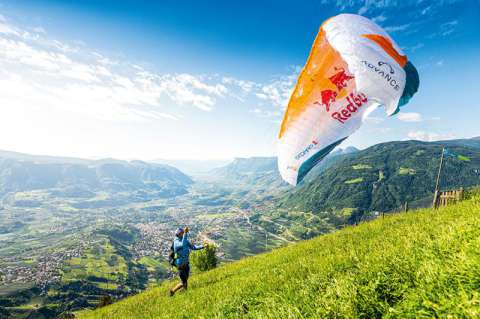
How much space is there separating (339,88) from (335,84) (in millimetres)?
259

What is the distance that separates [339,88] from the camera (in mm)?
11727

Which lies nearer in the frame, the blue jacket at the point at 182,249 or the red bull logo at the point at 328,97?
the red bull logo at the point at 328,97

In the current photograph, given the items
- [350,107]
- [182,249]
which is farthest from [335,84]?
[182,249]

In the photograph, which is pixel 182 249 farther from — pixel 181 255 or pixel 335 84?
pixel 335 84

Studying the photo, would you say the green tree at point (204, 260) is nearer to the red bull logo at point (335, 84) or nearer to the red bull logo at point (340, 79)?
the red bull logo at point (335, 84)

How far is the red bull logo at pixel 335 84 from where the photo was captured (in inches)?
460

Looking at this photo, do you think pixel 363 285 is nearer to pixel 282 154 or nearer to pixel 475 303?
pixel 475 303

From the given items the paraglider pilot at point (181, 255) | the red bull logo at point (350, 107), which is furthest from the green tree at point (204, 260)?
the red bull logo at point (350, 107)

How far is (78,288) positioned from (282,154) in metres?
222

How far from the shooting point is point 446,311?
274cm

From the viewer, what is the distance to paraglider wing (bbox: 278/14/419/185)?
10.5 m

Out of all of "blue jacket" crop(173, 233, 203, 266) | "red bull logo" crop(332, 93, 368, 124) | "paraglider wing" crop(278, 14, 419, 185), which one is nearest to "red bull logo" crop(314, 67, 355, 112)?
"paraglider wing" crop(278, 14, 419, 185)

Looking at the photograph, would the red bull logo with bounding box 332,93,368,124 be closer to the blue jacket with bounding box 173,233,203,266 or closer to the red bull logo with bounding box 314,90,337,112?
the red bull logo with bounding box 314,90,337,112

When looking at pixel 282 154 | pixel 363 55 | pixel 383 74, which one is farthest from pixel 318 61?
pixel 282 154
